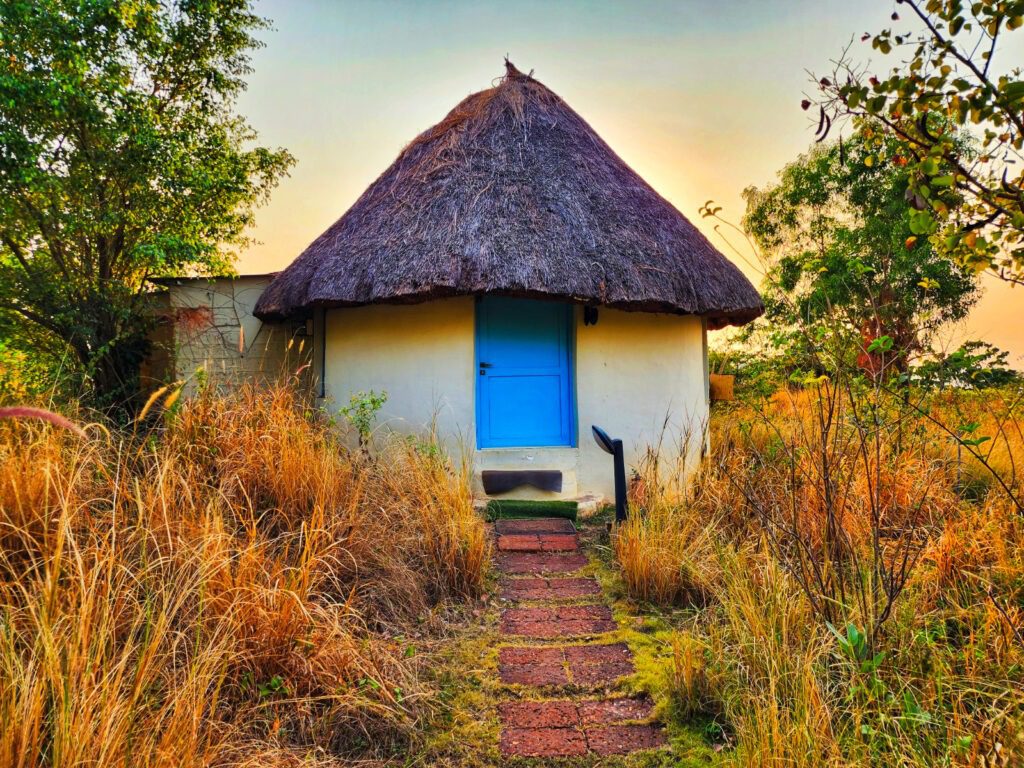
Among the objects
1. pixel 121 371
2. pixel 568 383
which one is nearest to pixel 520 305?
pixel 568 383

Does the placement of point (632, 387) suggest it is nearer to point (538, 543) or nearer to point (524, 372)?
point (524, 372)

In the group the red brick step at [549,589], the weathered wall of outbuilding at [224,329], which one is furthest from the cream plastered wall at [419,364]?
the red brick step at [549,589]

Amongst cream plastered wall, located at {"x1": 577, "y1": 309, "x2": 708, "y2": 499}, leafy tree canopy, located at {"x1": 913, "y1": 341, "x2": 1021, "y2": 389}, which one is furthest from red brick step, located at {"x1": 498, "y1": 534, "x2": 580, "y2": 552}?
leafy tree canopy, located at {"x1": 913, "y1": 341, "x2": 1021, "y2": 389}

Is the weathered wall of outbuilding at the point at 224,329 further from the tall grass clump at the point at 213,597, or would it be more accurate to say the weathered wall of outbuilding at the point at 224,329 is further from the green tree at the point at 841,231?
the green tree at the point at 841,231

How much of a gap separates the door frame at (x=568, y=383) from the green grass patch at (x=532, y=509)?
584mm

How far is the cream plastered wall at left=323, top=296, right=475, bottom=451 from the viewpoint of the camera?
18.2 feet

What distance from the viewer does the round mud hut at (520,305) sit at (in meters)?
5.24

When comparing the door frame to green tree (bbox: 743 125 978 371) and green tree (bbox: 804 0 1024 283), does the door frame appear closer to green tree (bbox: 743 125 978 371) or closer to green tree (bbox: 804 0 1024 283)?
green tree (bbox: 804 0 1024 283)

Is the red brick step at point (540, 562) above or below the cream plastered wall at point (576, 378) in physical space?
below

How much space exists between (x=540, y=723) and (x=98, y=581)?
5.65 feet

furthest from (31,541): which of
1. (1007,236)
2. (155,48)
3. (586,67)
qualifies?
(586,67)

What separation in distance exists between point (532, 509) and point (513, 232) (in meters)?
2.50

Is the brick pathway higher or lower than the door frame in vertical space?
lower

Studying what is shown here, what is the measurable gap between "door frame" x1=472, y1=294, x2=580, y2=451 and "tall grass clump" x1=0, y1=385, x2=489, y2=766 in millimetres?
1850
